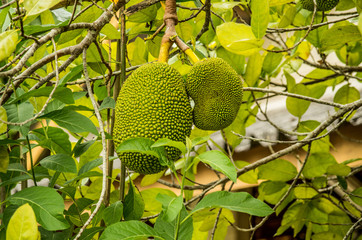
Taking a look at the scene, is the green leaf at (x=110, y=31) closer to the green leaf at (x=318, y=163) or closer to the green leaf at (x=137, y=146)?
the green leaf at (x=137, y=146)

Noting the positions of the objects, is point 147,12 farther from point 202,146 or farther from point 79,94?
point 202,146

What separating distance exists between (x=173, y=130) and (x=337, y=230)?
2.62 feet

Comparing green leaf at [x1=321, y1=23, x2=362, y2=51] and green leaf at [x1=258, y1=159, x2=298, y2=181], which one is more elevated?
green leaf at [x1=321, y1=23, x2=362, y2=51]

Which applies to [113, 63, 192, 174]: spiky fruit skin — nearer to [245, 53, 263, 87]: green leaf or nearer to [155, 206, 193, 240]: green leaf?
[155, 206, 193, 240]: green leaf

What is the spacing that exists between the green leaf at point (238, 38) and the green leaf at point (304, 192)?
67cm

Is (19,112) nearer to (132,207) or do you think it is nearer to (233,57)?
(132,207)

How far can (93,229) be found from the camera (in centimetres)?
68

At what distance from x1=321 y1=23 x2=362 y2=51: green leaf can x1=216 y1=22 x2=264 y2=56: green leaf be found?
1.30 feet

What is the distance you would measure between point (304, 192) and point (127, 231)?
796 mm

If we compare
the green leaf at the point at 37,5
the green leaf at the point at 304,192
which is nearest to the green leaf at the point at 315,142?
the green leaf at the point at 304,192

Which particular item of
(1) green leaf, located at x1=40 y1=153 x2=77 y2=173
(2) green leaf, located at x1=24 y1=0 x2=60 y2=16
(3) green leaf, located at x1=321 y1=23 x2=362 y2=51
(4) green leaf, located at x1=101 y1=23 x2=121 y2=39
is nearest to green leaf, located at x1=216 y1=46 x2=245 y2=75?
(3) green leaf, located at x1=321 y1=23 x2=362 y2=51

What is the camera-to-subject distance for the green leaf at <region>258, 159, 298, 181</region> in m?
1.12

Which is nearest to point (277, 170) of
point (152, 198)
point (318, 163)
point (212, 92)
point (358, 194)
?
point (318, 163)

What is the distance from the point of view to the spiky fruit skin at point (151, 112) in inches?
25.0
